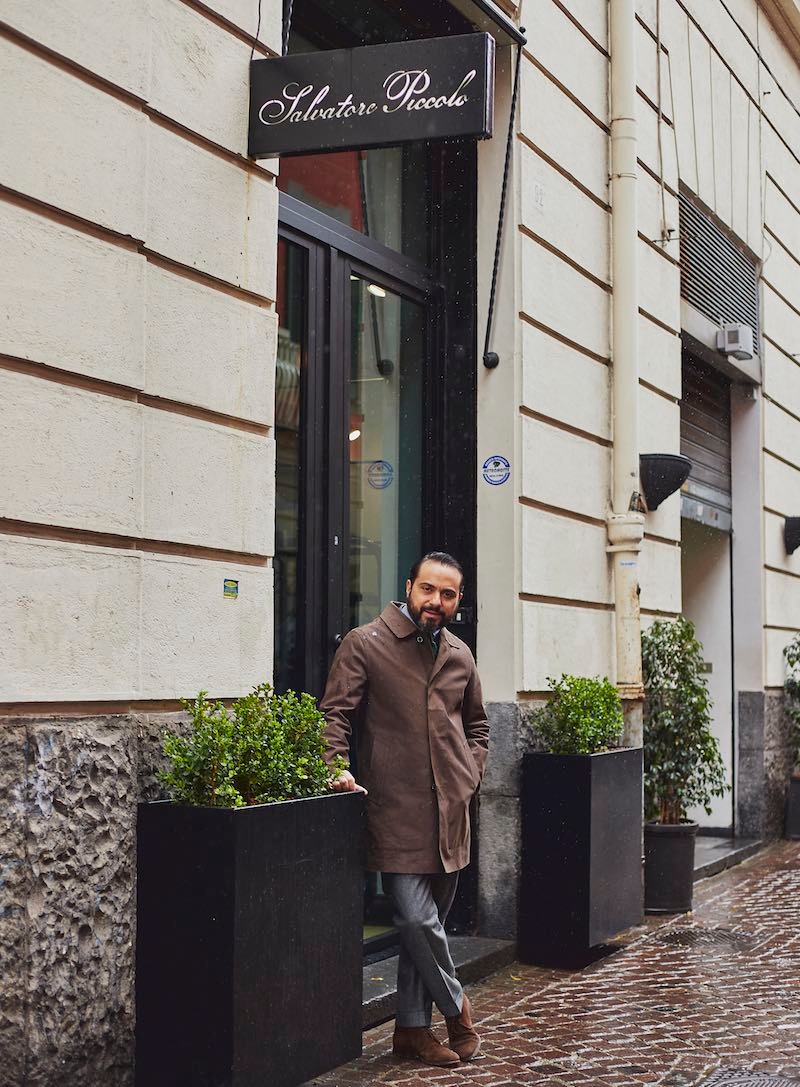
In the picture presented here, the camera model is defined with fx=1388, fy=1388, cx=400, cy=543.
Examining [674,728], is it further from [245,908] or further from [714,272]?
[245,908]

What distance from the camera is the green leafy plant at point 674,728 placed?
28.3 feet

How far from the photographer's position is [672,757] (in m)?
8.65

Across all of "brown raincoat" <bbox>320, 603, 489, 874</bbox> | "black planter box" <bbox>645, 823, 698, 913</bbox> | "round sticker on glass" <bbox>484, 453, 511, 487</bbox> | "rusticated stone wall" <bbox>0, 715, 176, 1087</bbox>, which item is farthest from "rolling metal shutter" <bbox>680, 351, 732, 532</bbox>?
"rusticated stone wall" <bbox>0, 715, 176, 1087</bbox>

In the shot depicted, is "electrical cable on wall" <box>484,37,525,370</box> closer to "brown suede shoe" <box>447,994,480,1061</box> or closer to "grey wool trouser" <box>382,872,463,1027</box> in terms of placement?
"grey wool trouser" <box>382,872,463,1027</box>

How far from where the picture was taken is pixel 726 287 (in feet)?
37.7

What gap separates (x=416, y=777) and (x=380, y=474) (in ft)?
7.62

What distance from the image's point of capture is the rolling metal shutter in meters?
11.0

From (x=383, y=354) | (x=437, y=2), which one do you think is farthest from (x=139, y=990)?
(x=437, y=2)

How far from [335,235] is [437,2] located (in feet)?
5.53

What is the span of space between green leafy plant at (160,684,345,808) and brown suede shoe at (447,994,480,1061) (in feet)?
3.86

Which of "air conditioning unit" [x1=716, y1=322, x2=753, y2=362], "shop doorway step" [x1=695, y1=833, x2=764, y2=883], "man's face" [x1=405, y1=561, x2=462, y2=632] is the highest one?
"air conditioning unit" [x1=716, y1=322, x2=753, y2=362]

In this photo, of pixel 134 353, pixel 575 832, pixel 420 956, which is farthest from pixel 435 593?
pixel 575 832

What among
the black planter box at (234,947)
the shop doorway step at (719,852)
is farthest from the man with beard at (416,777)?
the shop doorway step at (719,852)

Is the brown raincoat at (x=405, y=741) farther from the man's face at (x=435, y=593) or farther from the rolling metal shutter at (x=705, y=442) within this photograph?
the rolling metal shutter at (x=705, y=442)
